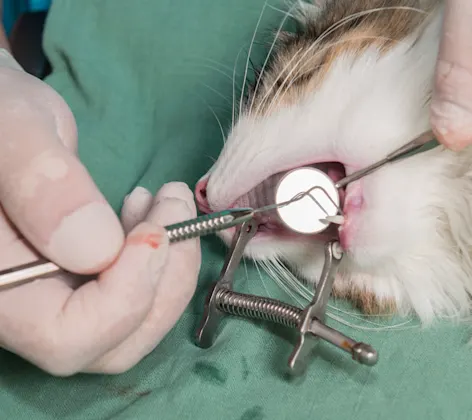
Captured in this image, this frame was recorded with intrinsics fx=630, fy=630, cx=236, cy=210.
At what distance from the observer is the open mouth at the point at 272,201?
80 cm

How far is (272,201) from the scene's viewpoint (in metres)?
0.82

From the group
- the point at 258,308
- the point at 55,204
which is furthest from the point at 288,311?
the point at 55,204

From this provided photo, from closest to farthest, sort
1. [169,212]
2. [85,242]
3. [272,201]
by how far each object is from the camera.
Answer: [85,242], [169,212], [272,201]

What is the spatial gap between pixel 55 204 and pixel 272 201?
326mm

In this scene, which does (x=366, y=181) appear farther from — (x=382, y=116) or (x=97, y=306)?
(x=97, y=306)

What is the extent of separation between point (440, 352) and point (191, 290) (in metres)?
0.32

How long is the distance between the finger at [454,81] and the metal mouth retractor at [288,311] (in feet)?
0.66

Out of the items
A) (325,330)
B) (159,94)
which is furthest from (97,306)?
(159,94)

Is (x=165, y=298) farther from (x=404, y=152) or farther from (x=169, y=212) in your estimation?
(x=404, y=152)

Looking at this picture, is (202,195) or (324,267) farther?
(202,195)

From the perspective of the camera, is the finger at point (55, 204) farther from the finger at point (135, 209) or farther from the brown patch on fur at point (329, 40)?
the brown patch on fur at point (329, 40)

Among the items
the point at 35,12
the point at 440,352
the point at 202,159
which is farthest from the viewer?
the point at 35,12

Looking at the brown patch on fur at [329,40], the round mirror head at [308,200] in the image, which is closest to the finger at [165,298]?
the round mirror head at [308,200]

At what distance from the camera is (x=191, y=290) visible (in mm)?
690
